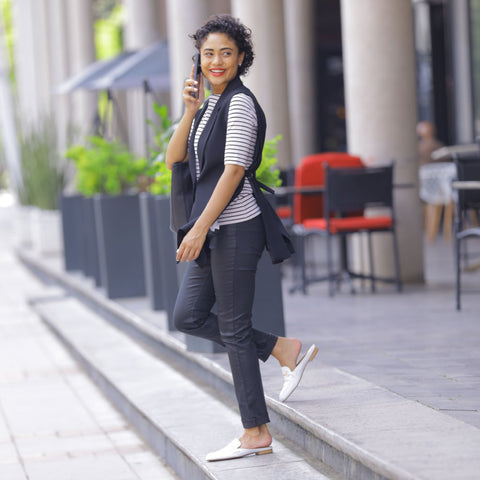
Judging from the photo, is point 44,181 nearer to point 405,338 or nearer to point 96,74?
point 96,74

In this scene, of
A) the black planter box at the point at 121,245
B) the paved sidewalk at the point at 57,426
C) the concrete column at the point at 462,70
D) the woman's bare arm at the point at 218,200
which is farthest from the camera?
the concrete column at the point at 462,70

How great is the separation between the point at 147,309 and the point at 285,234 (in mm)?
4048

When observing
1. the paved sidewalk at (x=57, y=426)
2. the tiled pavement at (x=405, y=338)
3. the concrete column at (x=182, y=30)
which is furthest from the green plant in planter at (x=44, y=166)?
the tiled pavement at (x=405, y=338)

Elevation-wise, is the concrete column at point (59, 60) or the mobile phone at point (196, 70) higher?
the concrete column at point (59, 60)

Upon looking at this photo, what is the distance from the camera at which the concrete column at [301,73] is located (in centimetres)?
1728

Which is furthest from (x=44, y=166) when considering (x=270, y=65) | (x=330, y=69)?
(x=330, y=69)

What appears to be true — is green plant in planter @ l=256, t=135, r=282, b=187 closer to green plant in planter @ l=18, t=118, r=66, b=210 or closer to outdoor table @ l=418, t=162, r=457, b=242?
outdoor table @ l=418, t=162, r=457, b=242

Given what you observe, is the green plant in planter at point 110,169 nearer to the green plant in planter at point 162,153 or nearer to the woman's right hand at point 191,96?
the green plant in planter at point 162,153

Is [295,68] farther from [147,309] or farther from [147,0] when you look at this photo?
[147,309]

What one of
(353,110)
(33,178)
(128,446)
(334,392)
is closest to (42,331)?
(353,110)

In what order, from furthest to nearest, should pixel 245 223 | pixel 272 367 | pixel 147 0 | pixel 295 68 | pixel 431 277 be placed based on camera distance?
pixel 295 68 < pixel 147 0 < pixel 431 277 < pixel 272 367 < pixel 245 223

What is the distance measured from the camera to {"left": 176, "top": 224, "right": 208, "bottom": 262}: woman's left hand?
139 inches

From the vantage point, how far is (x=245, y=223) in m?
3.61

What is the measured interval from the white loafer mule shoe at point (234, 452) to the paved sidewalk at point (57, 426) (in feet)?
2.06
